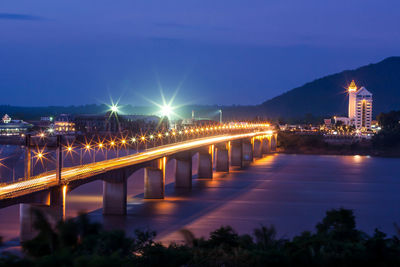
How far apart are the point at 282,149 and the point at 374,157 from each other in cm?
1287

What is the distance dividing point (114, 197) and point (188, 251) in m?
12.9

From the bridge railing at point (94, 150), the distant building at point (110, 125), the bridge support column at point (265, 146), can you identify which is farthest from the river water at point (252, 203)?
the distant building at point (110, 125)

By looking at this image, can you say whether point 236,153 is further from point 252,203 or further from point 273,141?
point 252,203

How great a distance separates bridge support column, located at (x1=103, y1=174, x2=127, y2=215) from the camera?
77.5 ft

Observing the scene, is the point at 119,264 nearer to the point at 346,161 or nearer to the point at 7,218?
the point at 7,218

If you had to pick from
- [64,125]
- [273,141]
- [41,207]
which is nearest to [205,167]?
[41,207]

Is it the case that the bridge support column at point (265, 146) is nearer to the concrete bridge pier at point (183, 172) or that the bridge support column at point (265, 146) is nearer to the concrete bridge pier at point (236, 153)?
the concrete bridge pier at point (236, 153)

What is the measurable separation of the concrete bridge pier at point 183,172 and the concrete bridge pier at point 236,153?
58.8ft

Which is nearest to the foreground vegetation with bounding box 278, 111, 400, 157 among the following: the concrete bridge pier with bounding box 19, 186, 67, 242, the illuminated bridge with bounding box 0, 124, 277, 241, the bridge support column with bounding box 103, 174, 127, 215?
the illuminated bridge with bounding box 0, 124, 277, 241

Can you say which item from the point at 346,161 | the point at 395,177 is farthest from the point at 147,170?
the point at 346,161

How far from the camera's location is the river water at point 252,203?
73.2ft

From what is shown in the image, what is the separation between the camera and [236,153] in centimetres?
5447

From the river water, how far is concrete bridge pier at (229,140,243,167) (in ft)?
23.1

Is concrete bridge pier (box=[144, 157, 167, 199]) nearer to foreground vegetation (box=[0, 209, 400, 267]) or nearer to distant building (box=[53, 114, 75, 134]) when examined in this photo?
foreground vegetation (box=[0, 209, 400, 267])
